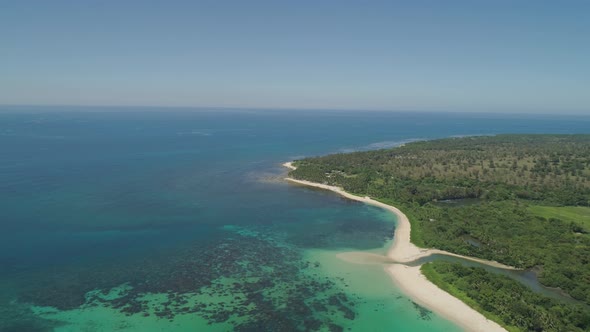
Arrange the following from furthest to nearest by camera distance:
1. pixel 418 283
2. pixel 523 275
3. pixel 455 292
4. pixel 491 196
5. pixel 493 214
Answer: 1. pixel 491 196
2. pixel 493 214
3. pixel 523 275
4. pixel 418 283
5. pixel 455 292

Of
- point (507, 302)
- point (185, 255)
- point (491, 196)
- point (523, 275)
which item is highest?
point (491, 196)

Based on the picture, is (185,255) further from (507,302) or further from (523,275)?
(523,275)

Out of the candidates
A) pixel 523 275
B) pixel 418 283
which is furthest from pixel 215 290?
pixel 523 275

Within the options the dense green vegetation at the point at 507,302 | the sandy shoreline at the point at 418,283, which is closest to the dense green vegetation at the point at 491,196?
the sandy shoreline at the point at 418,283

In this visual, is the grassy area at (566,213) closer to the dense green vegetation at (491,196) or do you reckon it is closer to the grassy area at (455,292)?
the dense green vegetation at (491,196)

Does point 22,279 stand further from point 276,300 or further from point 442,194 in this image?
point 442,194

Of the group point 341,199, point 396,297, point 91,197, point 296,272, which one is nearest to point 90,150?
point 91,197
